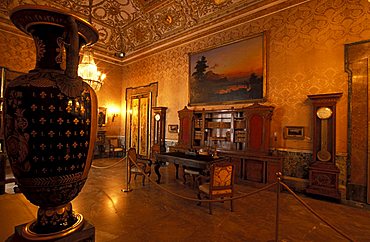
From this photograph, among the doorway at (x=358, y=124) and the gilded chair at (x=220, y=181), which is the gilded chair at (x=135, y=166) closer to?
the gilded chair at (x=220, y=181)

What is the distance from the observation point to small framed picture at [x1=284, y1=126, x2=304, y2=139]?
536 centimetres

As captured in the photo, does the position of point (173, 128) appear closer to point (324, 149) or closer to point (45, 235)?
point (324, 149)

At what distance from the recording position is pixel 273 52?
6.04m

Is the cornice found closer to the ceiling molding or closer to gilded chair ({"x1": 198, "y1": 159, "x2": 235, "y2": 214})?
the ceiling molding

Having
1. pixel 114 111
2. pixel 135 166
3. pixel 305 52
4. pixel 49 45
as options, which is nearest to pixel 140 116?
pixel 114 111

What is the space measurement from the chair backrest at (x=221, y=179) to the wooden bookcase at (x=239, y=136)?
161 centimetres

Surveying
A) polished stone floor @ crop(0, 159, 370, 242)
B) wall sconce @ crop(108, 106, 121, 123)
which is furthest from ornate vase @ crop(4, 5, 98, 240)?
wall sconce @ crop(108, 106, 121, 123)

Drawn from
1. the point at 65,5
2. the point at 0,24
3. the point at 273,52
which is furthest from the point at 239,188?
the point at 0,24

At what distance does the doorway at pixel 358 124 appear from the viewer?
446 cm

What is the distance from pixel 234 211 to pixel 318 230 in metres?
1.41

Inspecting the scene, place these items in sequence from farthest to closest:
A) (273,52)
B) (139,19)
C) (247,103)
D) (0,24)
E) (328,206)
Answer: (139,19) < (0,24) < (247,103) < (273,52) < (328,206)

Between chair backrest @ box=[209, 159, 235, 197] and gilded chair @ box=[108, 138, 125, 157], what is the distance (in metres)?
8.17

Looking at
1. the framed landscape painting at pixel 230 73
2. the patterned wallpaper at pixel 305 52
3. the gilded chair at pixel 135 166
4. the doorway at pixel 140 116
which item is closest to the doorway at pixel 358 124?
the patterned wallpaper at pixel 305 52

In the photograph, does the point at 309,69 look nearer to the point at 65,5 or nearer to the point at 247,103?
the point at 247,103
